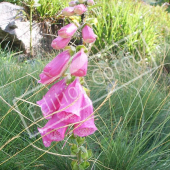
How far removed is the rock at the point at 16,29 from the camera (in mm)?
3789

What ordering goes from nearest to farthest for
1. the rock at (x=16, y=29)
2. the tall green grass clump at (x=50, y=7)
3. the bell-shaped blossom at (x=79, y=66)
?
the bell-shaped blossom at (x=79, y=66) < the rock at (x=16, y=29) < the tall green grass clump at (x=50, y=7)

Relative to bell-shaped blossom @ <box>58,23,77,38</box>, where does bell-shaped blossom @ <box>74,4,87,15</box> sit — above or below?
above

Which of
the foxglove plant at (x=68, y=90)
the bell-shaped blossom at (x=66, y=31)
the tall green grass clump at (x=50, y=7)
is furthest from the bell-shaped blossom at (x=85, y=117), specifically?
the tall green grass clump at (x=50, y=7)

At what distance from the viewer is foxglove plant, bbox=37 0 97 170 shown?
740mm

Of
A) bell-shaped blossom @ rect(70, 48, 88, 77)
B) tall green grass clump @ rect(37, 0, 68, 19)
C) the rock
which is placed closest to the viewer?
bell-shaped blossom @ rect(70, 48, 88, 77)

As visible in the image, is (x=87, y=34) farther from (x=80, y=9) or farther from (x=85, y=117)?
(x=85, y=117)

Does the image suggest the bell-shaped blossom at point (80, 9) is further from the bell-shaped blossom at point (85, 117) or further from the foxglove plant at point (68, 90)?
the bell-shaped blossom at point (85, 117)

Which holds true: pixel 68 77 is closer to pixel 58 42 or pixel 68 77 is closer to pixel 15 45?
pixel 58 42

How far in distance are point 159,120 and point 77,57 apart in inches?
44.0

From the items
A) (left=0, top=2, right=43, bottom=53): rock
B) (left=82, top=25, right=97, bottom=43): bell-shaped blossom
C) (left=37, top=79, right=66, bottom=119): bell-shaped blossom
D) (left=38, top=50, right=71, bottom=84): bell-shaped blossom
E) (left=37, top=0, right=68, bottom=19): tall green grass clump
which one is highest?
(left=82, top=25, right=97, bottom=43): bell-shaped blossom

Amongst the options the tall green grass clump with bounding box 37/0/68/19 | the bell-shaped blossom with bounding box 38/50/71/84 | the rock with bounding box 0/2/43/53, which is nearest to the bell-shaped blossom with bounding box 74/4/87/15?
the bell-shaped blossom with bounding box 38/50/71/84

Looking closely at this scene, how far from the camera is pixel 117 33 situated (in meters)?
3.47

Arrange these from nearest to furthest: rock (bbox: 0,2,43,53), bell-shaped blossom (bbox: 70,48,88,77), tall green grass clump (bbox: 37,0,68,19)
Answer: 1. bell-shaped blossom (bbox: 70,48,88,77)
2. rock (bbox: 0,2,43,53)
3. tall green grass clump (bbox: 37,0,68,19)

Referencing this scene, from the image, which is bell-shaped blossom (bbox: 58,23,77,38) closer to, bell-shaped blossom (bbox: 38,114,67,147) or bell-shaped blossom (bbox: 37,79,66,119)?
bell-shaped blossom (bbox: 37,79,66,119)
